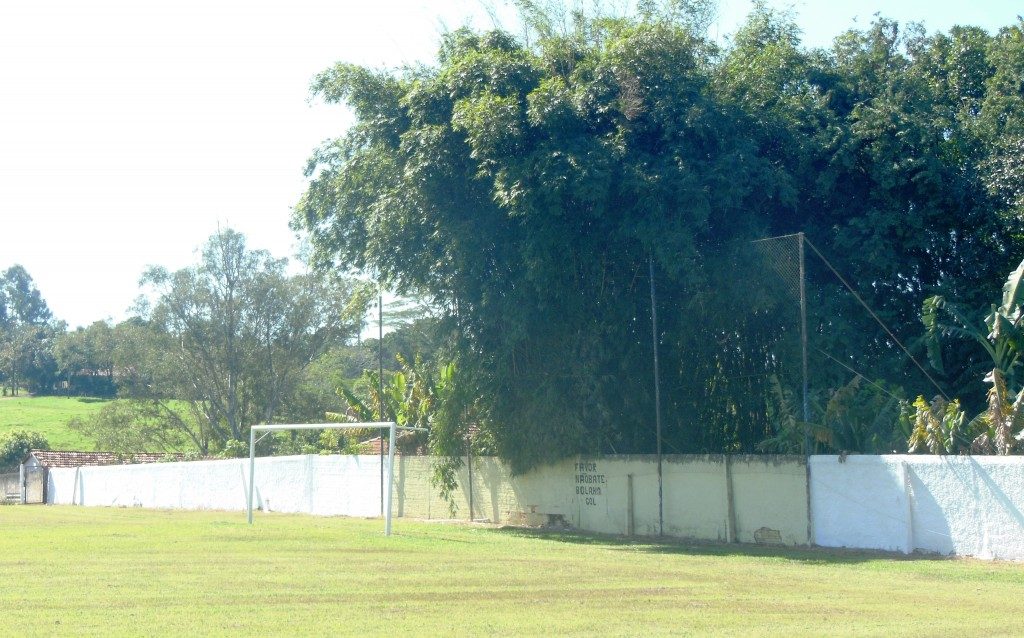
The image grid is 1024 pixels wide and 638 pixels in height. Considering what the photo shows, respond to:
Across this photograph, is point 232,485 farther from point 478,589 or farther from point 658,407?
point 478,589

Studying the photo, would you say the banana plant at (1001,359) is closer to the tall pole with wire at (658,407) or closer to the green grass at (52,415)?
the tall pole with wire at (658,407)

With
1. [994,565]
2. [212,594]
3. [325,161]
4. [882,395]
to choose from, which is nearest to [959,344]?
[882,395]

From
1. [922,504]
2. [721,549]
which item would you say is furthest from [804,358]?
[721,549]

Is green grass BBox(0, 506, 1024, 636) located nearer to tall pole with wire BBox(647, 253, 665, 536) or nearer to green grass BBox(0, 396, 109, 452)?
tall pole with wire BBox(647, 253, 665, 536)

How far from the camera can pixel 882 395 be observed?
22.3m

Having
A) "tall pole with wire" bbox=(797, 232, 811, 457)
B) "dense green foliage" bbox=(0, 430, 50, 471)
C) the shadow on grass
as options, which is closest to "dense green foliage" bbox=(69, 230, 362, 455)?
"dense green foliage" bbox=(0, 430, 50, 471)

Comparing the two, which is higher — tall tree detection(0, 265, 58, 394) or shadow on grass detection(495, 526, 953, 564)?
tall tree detection(0, 265, 58, 394)

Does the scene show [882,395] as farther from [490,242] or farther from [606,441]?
[490,242]

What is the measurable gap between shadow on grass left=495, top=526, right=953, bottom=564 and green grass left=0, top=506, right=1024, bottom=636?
0.08m

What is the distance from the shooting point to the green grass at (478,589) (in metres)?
10.9

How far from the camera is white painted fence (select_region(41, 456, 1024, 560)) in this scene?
60.4 feet

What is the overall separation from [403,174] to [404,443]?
1295 centimetres

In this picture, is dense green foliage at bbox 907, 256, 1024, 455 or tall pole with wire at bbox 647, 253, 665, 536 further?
tall pole with wire at bbox 647, 253, 665, 536

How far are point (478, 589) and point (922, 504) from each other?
9.04m
